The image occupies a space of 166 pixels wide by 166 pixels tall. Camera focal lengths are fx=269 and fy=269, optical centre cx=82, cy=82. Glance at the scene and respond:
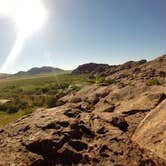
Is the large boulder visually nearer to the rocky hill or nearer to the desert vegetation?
the rocky hill

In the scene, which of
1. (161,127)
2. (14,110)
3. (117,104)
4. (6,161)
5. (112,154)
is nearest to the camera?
(6,161)

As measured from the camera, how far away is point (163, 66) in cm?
6144

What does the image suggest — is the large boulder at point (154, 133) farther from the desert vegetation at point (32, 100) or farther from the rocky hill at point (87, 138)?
the desert vegetation at point (32, 100)

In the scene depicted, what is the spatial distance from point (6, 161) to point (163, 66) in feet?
182

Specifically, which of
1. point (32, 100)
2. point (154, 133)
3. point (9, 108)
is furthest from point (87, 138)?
point (32, 100)

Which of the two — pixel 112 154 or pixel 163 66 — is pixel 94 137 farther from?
pixel 163 66

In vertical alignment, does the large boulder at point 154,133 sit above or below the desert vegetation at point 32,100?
above

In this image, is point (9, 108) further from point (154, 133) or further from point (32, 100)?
point (154, 133)

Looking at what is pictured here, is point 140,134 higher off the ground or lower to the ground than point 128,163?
higher

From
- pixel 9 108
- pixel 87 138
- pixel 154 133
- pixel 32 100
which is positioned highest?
pixel 154 133

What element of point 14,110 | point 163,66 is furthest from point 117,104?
point 163,66

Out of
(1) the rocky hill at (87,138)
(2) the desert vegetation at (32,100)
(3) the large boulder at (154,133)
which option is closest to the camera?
(1) the rocky hill at (87,138)

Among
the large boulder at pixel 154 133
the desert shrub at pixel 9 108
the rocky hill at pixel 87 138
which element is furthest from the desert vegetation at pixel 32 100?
the large boulder at pixel 154 133

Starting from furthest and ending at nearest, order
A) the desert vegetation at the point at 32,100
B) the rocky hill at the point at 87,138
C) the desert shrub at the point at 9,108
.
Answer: the desert shrub at the point at 9,108 < the desert vegetation at the point at 32,100 < the rocky hill at the point at 87,138
